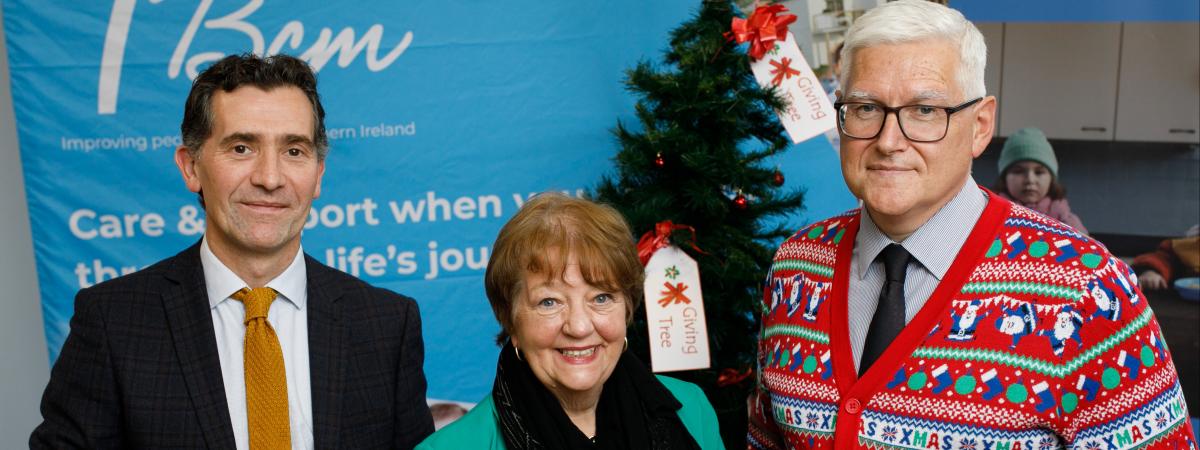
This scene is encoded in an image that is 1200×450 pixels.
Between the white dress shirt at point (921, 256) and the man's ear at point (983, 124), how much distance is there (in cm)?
6

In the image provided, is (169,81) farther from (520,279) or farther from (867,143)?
(867,143)

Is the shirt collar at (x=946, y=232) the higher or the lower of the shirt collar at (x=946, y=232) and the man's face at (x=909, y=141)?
the lower

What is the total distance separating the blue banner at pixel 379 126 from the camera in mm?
3156

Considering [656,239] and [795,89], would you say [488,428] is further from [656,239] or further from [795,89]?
[795,89]

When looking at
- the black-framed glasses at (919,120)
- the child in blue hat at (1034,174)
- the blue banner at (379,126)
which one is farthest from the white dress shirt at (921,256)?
the child in blue hat at (1034,174)

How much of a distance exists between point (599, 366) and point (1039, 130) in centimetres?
258

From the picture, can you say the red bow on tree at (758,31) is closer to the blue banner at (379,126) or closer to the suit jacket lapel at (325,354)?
the blue banner at (379,126)

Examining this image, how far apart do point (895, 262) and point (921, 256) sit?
0.04 metres

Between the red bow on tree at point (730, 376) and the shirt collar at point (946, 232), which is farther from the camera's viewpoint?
the red bow on tree at point (730, 376)

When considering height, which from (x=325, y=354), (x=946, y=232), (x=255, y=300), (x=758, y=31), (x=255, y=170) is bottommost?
(x=325, y=354)

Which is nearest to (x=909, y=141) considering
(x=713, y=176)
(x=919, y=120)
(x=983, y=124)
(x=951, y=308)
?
(x=919, y=120)

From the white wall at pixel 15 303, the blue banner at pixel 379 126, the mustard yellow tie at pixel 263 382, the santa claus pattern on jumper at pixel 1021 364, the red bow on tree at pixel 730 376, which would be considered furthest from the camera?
the white wall at pixel 15 303

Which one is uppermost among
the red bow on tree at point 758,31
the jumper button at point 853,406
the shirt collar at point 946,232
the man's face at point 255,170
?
the red bow on tree at point 758,31

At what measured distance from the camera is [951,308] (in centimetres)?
151
